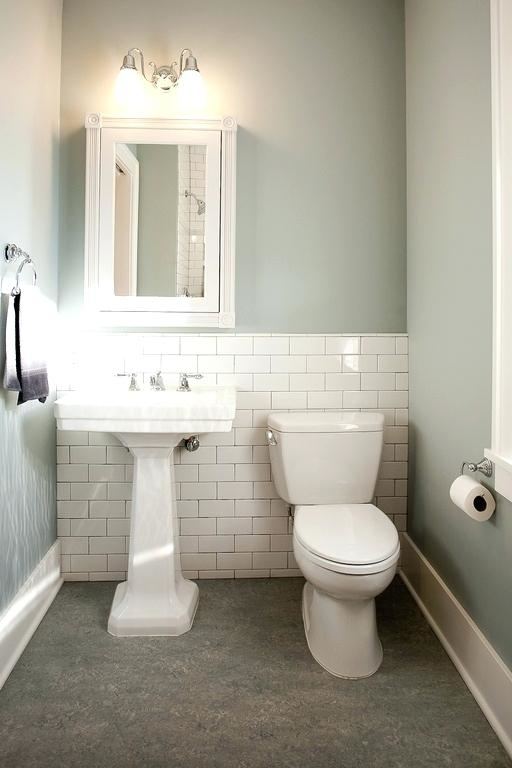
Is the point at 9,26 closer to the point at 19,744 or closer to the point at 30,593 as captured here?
the point at 30,593

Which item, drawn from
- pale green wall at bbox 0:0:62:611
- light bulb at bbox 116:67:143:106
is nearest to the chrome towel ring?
pale green wall at bbox 0:0:62:611

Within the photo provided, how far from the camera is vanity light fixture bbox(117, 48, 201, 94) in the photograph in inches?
82.7

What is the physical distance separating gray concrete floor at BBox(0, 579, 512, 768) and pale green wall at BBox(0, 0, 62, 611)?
0.34 metres

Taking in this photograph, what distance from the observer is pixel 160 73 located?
7.10 feet

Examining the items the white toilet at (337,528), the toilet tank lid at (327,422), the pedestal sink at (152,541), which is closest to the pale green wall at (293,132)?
the toilet tank lid at (327,422)

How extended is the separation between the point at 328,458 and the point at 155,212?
4.23 ft

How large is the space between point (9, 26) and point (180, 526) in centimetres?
200

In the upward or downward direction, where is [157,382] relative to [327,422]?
upward

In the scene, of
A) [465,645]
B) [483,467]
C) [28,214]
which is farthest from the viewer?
[28,214]

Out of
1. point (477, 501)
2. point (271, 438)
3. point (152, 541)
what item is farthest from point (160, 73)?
point (477, 501)

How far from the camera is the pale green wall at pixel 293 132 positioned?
2.21m

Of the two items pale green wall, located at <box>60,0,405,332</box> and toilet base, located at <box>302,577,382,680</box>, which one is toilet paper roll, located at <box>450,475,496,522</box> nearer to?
toilet base, located at <box>302,577,382,680</box>

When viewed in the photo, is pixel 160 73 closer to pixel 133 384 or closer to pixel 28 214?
pixel 28 214

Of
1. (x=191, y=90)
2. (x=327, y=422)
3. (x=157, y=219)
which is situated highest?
(x=191, y=90)
